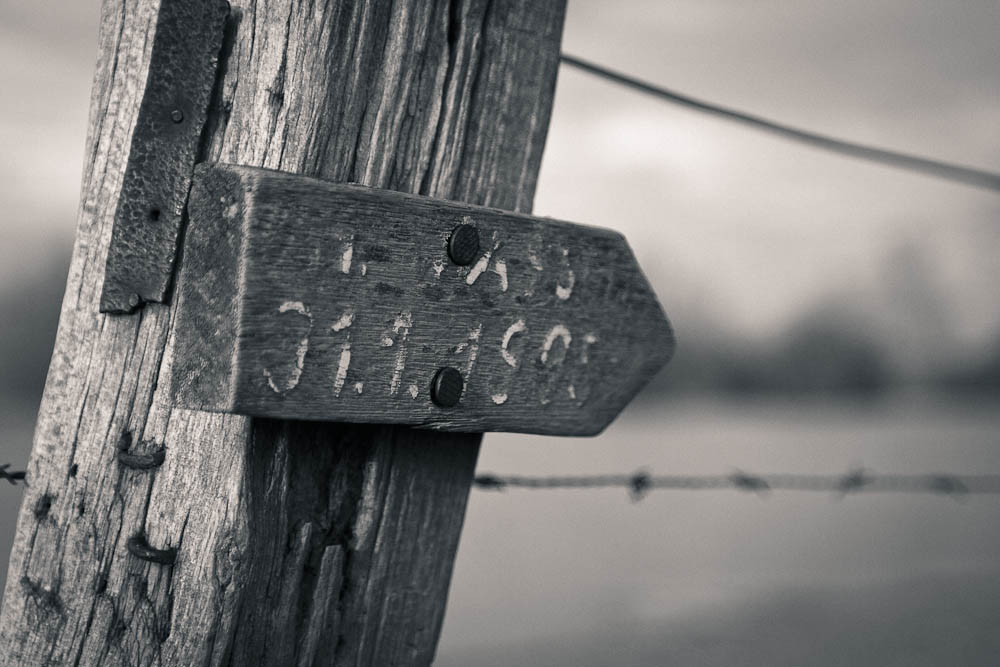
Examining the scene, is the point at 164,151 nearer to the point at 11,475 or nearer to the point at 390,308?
the point at 390,308

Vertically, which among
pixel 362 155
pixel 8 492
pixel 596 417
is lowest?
pixel 8 492

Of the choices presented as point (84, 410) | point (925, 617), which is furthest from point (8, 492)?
point (84, 410)

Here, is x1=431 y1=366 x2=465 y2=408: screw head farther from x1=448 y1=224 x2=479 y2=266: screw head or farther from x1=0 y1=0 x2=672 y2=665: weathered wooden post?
x1=448 y1=224 x2=479 y2=266: screw head

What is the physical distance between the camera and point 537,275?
3.66 ft

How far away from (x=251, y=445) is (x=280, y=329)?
171 mm

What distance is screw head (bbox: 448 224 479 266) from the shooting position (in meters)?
1.03

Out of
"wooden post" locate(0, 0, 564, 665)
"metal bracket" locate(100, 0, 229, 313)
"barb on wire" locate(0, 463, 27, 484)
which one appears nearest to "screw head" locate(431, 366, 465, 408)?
"wooden post" locate(0, 0, 564, 665)

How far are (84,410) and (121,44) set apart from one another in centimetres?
43

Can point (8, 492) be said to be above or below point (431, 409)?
below

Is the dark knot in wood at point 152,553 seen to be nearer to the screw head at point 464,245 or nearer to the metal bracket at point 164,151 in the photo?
the metal bracket at point 164,151

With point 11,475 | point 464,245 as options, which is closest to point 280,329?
point 464,245

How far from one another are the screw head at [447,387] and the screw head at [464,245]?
124mm

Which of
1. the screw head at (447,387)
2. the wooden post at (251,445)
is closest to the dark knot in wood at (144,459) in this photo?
the wooden post at (251,445)

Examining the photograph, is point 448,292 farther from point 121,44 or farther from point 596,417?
point 121,44
